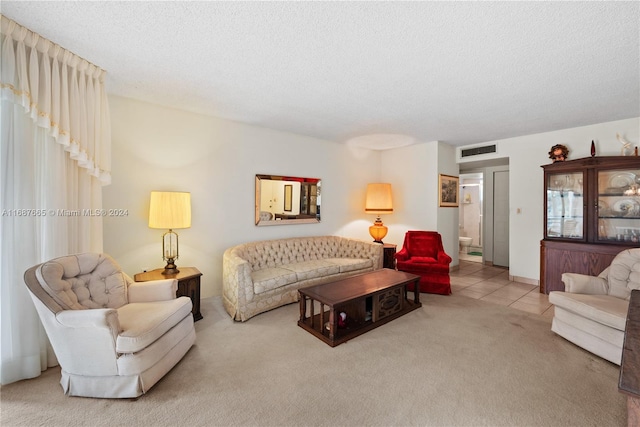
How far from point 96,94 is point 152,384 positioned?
100 inches

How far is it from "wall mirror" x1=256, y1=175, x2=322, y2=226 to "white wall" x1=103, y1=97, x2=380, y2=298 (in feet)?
0.36

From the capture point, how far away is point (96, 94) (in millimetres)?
2480

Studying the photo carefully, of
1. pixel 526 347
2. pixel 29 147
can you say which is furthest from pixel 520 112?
pixel 29 147

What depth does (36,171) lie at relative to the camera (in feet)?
6.73

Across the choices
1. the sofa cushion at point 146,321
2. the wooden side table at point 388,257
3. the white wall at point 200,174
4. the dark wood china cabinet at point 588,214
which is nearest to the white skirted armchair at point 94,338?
the sofa cushion at point 146,321

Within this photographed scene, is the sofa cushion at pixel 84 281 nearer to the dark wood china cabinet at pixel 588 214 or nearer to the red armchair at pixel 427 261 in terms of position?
the red armchair at pixel 427 261

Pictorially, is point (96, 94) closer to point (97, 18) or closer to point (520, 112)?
point (97, 18)

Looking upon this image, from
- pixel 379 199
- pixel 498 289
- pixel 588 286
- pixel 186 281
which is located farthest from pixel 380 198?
pixel 186 281

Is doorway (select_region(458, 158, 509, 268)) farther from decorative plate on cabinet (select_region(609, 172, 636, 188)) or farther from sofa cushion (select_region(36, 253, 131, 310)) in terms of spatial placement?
sofa cushion (select_region(36, 253, 131, 310))

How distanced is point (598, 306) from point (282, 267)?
3.29m

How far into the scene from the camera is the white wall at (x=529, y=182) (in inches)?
163

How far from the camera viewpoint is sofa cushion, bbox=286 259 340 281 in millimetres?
3551

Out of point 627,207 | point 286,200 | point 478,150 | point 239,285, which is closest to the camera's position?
point 239,285

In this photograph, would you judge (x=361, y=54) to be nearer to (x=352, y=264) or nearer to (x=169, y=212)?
(x=169, y=212)
